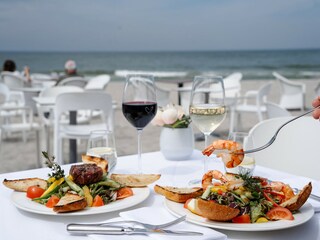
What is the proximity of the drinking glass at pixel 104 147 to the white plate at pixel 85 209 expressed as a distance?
0.18m

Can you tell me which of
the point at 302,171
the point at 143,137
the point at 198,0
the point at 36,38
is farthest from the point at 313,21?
the point at 302,171

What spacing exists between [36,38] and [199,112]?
37.4m

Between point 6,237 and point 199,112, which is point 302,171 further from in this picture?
point 6,237

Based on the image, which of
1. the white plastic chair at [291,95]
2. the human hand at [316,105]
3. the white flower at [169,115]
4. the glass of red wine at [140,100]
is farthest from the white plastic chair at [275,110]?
the white plastic chair at [291,95]

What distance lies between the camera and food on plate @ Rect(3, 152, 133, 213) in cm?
106

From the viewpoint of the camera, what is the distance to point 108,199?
1.10m

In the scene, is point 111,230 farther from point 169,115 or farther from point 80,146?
point 80,146

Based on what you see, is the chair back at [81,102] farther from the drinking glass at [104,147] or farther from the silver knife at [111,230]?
the silver knife at [111,230]

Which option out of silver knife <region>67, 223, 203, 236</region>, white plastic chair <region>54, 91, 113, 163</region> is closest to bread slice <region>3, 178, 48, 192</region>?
silver knife <region>67, 223, 203, 236</region>

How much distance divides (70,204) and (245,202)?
1.18 ft

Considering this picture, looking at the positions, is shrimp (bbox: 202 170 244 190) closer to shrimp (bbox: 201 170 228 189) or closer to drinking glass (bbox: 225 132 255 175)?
shrimp (bbox: 201 170 228 189)

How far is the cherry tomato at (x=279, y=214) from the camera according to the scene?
0.95 metres

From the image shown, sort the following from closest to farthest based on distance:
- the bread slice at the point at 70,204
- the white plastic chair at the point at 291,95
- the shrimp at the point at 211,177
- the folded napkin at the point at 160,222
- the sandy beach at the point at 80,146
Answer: the folded napkin at the point at 160,222
the bread slice at the point at 70,204
the shrimp at the point at 211,177
the sandy beach at the point at 80,146
the white plastic chair at the point at 291,95

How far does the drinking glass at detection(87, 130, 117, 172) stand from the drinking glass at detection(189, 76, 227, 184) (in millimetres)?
226
